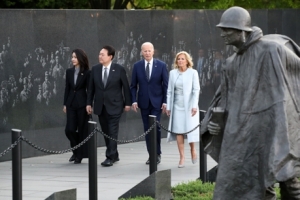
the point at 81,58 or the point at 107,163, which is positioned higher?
the point at 81,58

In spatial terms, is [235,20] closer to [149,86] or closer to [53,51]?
[149,86]

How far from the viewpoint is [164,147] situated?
18609 millimetres

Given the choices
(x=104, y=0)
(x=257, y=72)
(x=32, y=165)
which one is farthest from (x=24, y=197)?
(x=104, y=0)

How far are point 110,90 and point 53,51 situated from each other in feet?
7.16

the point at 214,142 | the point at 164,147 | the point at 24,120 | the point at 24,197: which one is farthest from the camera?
the point at 164,147

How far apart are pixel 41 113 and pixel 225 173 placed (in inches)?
354

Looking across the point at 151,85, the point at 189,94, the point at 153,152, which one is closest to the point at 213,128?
the point at 153,152

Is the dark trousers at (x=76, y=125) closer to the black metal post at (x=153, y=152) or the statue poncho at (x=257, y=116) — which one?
the black metal post at (x=153, y=152)

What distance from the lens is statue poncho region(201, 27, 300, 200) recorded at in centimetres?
833

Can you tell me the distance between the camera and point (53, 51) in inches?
679

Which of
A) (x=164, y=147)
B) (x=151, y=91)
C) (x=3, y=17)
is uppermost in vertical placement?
(x=3, y=17)

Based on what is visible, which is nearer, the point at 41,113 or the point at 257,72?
the point at 257,72

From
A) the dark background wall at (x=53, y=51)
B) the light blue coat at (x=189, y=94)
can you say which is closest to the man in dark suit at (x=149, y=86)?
the light blue coat at (x=189, y=94)

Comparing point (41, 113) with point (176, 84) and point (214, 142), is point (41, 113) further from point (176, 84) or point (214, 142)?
point (214, 142)
